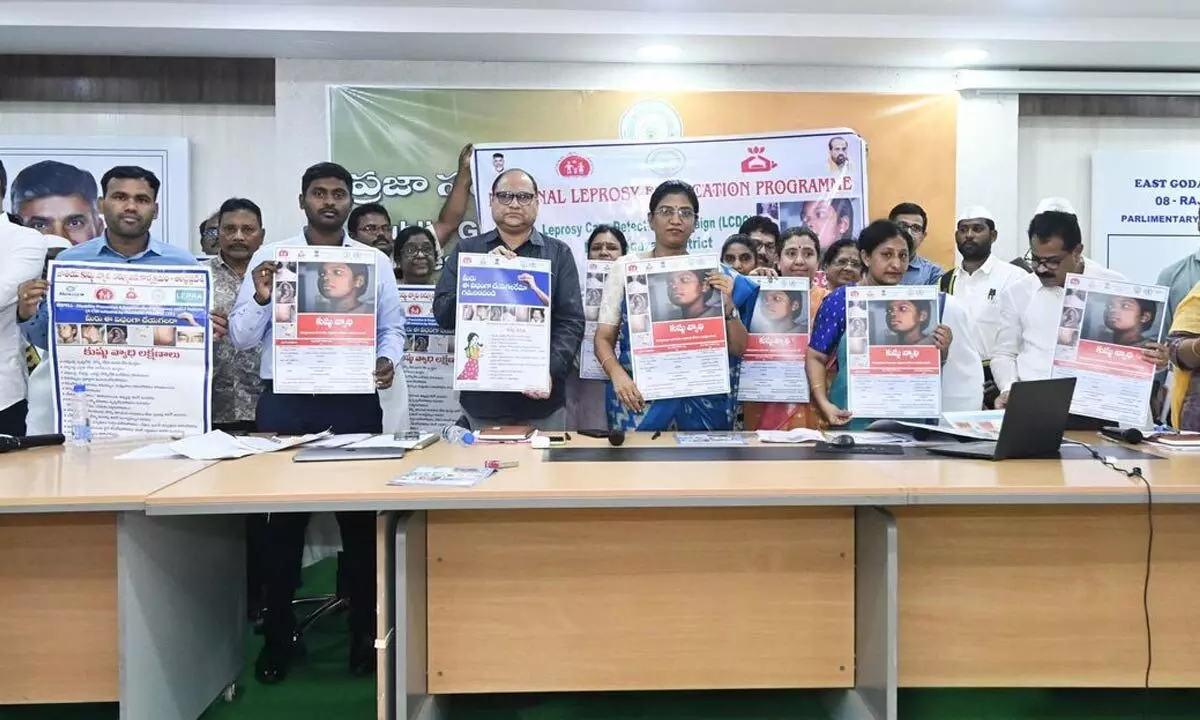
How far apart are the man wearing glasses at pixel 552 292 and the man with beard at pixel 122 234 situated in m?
1.01

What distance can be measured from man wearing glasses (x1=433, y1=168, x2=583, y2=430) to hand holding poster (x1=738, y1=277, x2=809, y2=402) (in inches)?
32.0

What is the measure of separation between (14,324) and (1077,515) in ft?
12.2

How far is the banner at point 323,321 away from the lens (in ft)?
9.02

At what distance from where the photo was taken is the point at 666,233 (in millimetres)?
3117

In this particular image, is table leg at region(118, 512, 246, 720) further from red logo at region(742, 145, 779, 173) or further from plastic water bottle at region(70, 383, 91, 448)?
red logo at region(742, 145, 779, 173)

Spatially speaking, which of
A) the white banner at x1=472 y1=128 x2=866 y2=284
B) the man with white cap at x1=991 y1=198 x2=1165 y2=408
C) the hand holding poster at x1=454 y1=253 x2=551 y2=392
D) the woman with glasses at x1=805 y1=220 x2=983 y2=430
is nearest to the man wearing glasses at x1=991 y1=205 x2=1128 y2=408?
the man with white cap at x1=991 y1=198 x2=1165 y2=408

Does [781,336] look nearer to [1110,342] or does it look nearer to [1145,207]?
[1110,342]

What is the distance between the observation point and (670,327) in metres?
2.90

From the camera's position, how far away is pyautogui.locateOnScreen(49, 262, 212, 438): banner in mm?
2639

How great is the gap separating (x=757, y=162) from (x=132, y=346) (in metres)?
3.28

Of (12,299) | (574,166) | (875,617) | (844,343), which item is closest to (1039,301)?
(844,343)

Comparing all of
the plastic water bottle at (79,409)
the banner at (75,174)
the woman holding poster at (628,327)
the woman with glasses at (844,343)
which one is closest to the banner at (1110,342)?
the woman with glasses at (844,343)

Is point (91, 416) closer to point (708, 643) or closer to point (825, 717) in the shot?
point (708, 643)

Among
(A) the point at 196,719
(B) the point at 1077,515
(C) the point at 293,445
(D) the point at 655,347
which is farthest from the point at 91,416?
(B) the point at 1077,515
